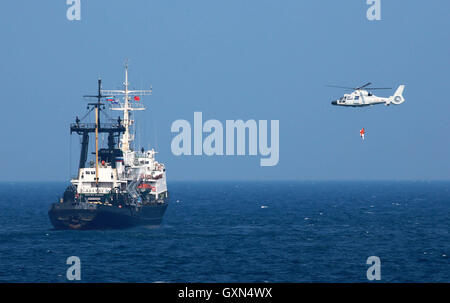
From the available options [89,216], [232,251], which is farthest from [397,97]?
[89,216]

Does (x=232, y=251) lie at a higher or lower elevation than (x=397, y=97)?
lower

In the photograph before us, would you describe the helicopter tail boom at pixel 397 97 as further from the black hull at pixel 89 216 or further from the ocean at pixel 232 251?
the black hull at pixel 89 216

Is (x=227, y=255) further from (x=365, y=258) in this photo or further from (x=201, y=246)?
(x=365, y=258)

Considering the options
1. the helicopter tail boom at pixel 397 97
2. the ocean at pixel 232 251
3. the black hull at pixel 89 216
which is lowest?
the ocean at pixel 232 251

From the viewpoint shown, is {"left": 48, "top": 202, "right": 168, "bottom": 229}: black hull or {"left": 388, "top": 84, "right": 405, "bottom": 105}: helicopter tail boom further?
{"left": 48, "top": 202, "right": 168, "bottom": 229}: black hull

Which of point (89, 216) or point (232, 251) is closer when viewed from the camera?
point (232, 251)

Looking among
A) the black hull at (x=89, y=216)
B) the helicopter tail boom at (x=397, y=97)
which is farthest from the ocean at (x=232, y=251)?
the helicopter tail boom at (x=397, y=97)

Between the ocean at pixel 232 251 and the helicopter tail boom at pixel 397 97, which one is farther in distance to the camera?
the helicopter tail boom at pixel 397 97

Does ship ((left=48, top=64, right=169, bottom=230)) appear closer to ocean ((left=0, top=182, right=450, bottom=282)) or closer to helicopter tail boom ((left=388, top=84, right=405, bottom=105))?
ocean ((left=0, top=182, right=450, bottom=282))

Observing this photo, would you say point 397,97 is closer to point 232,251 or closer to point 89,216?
point 232,251

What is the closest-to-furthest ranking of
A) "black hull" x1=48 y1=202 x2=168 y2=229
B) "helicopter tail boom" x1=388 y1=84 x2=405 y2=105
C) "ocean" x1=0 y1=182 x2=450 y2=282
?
1. "ocean" x1=0 y1=182 x2=450 y2=282
2. "helicopter tail boom" x1=388 y1=84 x2=405 y2=105
3. "black hull" x1=48 y1=202 x2=168 y2=229

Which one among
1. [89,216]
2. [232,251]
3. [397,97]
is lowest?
[232,251]

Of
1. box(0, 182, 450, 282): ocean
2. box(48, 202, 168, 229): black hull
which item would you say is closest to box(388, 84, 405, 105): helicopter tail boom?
box(0, 182, 450, 282): ocean
